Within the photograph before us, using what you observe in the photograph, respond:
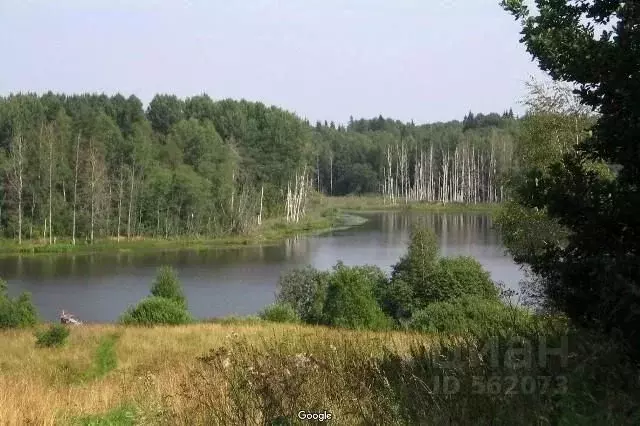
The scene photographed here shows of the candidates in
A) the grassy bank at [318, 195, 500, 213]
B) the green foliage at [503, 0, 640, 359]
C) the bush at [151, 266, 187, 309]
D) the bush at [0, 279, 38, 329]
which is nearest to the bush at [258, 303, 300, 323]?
the bush at [151, 266, 187, 309]

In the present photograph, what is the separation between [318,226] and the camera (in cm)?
7494

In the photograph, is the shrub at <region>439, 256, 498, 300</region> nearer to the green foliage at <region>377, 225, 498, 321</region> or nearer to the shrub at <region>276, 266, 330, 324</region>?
the green foliage at <region>377, 225, 498, 321</region>

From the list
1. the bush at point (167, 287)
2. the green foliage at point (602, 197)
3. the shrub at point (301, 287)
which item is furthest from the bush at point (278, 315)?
the green foliage at point (602, 197)

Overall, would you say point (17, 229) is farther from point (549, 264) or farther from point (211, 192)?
point (549, 264)

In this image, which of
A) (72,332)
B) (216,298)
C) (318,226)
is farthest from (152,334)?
(318,226)

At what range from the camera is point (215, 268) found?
46.1 meters

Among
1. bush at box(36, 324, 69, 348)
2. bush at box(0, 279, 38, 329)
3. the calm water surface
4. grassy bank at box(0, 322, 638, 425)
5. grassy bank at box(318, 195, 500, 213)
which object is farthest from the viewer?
grassy bank at box(318, 195, 500, 213)

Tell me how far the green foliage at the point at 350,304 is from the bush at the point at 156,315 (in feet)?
14.9

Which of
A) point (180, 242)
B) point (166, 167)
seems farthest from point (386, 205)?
point (180, 242)

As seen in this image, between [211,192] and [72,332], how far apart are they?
172 feet

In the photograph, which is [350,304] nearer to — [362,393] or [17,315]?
[17,315]

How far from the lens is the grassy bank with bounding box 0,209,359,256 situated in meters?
55.7

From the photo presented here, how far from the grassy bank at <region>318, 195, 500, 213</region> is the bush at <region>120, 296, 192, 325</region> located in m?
70.7

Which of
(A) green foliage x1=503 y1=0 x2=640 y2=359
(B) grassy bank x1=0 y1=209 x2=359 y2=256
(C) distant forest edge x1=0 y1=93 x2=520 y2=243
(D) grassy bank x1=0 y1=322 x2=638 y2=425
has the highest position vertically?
(C) distant forest edge x1=0 y1=93 x2=520 y2=243
